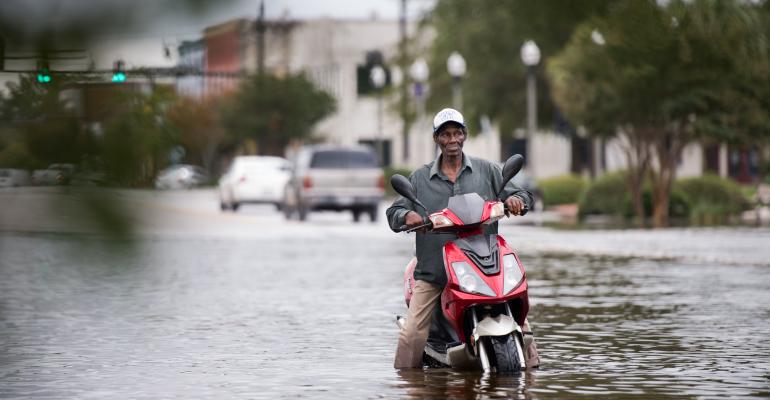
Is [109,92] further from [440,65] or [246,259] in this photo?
[440,65]

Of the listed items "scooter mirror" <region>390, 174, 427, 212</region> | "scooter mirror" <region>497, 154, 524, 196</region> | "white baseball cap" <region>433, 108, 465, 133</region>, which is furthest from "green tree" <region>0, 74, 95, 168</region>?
"white baseball cap" <region>433, 108, 465, 133</region>

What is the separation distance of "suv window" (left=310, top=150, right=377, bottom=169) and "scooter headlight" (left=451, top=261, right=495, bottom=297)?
3141 centimetres

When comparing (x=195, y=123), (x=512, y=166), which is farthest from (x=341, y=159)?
(x=195, y=123)

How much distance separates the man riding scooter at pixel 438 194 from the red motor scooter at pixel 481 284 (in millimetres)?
104

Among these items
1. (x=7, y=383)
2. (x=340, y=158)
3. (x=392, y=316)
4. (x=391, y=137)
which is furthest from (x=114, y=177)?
(x=391, y=137)

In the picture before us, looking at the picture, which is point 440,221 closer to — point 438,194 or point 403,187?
point 403,187

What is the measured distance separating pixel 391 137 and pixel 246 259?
7007 centimetres

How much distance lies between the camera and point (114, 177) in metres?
2.29

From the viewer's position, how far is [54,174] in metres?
2.25

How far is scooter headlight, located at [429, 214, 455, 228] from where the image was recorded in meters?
9.40

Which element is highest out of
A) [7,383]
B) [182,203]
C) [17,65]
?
[17,65]

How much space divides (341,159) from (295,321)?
Result: 27.0 meters

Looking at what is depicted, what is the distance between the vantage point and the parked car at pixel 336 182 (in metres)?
40.1

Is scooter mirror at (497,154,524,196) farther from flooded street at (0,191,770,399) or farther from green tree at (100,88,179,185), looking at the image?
green tree at (100,88,179,185)
